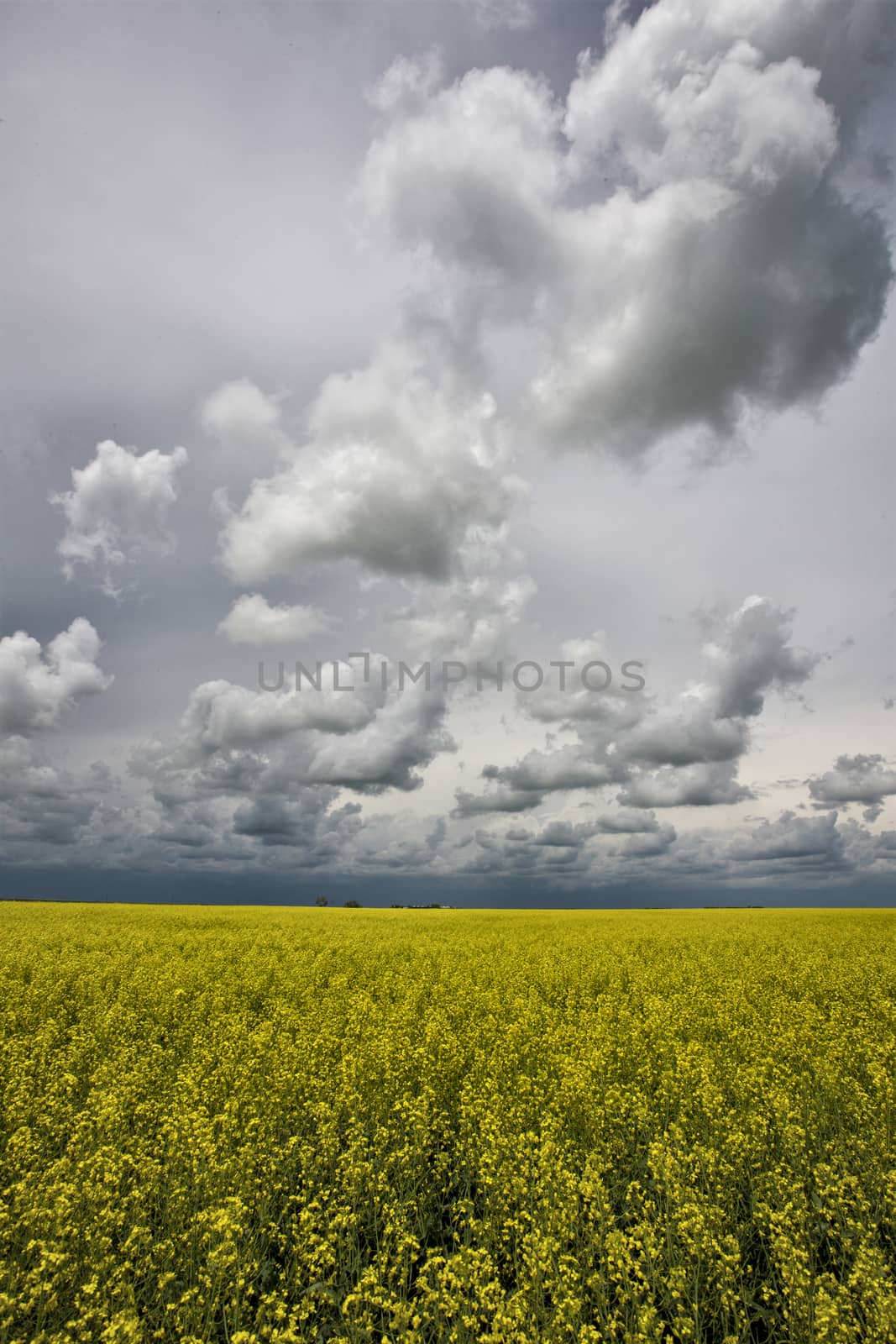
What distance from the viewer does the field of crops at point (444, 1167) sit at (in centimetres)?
434

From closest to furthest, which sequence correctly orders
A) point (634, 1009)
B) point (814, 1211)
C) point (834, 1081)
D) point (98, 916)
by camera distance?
1. point (814, 1211)
2. point (834, 1081)
3. point (634, 1009)
4. point (98, 916)

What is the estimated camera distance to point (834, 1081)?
24.8ft

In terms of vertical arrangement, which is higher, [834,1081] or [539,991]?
[834,1081]

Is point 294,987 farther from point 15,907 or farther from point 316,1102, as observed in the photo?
point 15,907

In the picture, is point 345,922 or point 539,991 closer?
point 539,991

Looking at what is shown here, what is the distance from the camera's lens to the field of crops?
4.34 meters

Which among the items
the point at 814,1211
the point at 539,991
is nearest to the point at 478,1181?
the point at 814,1211

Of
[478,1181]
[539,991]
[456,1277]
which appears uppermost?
[456,1277]

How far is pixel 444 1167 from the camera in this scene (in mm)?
6566

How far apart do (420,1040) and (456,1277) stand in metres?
5.01

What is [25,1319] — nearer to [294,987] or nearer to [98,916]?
[294,987]

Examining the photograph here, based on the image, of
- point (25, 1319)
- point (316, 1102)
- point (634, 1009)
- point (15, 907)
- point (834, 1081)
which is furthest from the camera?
point (15, 907)

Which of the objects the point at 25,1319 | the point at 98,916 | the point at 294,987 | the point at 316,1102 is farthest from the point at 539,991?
the point at 98,916

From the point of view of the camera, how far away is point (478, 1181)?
5.86 metres
